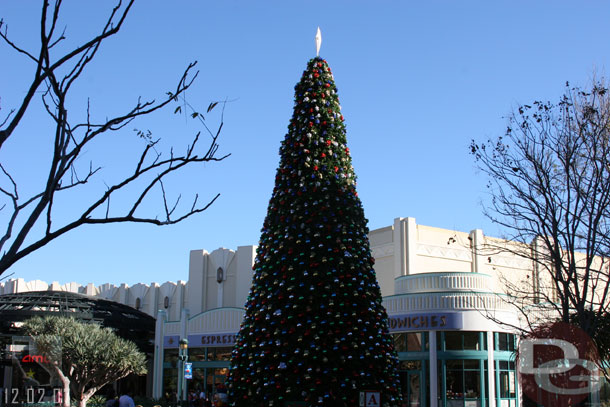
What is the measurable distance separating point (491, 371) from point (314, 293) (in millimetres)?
13840

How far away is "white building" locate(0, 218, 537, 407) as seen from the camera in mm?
25781

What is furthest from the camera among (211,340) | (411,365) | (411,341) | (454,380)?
(211,340)

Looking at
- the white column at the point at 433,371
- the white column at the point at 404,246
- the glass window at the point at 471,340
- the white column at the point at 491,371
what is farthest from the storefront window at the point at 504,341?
the white column at the point at 404,246

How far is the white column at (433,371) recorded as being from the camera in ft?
83.4

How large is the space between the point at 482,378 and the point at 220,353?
14429 millimetres

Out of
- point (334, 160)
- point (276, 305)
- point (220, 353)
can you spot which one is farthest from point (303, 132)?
point (220, 353)

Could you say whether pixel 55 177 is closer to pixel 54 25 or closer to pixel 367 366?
pixel 54 25

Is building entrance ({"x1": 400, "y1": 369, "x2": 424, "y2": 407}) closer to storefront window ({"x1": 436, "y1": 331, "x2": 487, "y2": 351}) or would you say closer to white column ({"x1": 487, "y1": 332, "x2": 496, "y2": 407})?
storefront window ({"x1": 436, "y1": 331, "x2": 487, "y2": 351})

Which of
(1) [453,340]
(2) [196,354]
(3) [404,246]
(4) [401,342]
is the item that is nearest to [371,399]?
(1) [453,340]

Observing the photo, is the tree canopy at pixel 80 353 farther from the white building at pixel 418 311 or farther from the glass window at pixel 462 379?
the glass window at pixel 462 379

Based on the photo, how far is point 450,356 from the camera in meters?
25.8

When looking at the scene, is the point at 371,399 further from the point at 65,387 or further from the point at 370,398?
the point at 65,387

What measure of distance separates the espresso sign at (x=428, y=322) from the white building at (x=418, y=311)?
0.13 ft

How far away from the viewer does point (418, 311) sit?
1046 inches
